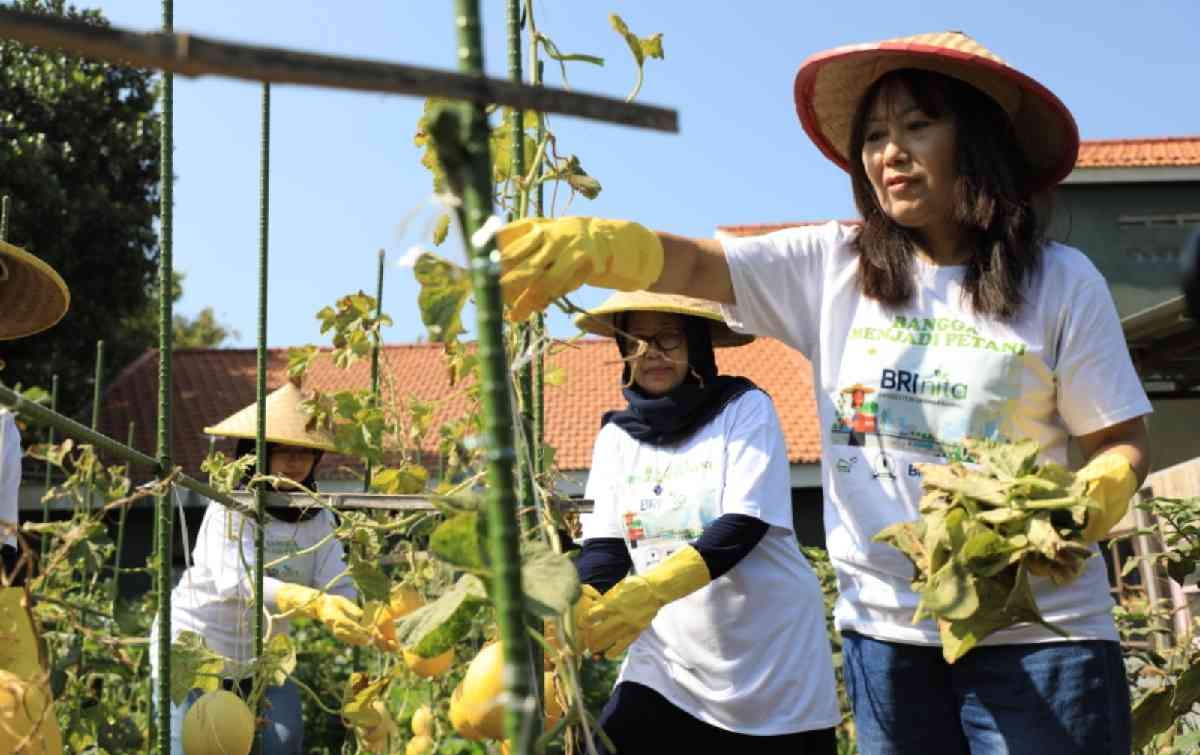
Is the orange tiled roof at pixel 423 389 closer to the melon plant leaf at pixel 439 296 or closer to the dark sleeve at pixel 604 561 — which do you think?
the dark sleeve at pixel 604 561

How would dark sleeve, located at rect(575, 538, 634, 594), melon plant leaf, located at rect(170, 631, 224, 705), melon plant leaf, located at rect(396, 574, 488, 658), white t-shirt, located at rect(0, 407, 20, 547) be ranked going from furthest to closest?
dark sleeve, located at rect(575, 538, 634, 594)
white t-shirt, located at rect(0, 407, 20, 547)
melon plant leaf, located at rect(170, 631, 224, 705)
melon plant leaf, located at rect(396, 574, 488, 658)

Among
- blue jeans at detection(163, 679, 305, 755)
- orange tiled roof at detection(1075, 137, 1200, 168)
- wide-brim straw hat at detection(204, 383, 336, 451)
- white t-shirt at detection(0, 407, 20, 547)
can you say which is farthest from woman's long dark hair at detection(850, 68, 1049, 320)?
orange tiled roof at detection(1075, 137, 1200, 168)

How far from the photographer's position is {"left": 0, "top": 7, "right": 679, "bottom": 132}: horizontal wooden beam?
0.52 m

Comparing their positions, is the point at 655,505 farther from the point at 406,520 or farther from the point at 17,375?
the point at 17,375

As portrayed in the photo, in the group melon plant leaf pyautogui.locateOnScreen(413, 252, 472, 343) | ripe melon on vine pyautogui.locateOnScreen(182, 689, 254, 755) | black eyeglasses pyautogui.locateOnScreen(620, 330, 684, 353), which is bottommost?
ripe melon on vine pyautogui.locateOnScreen(182, 689, 254, 755)

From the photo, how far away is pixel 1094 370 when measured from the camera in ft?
5.09

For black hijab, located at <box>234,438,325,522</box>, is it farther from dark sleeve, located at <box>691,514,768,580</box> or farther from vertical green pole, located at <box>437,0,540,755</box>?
vertical green pole, located at <box>437,0,540,755</box>

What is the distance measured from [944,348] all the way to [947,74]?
363 millimetres

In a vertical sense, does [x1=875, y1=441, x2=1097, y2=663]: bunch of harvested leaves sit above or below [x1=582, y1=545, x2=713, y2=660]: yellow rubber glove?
above

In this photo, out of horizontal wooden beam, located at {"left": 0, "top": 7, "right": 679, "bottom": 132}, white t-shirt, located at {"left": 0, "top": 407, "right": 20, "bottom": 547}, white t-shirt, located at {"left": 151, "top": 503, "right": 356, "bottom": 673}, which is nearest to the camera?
horizontal wooden beam, located at {"left": 0, "top": 7, "right": 679, "bottom": 132}

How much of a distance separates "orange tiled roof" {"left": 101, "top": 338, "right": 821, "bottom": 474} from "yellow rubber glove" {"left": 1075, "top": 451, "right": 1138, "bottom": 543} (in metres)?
11.3

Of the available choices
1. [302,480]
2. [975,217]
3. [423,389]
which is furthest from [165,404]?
[423,389]

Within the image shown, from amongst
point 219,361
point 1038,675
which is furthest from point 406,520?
point 219,361

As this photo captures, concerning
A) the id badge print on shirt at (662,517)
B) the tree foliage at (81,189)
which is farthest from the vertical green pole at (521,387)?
the tree foliage at (81,189)
